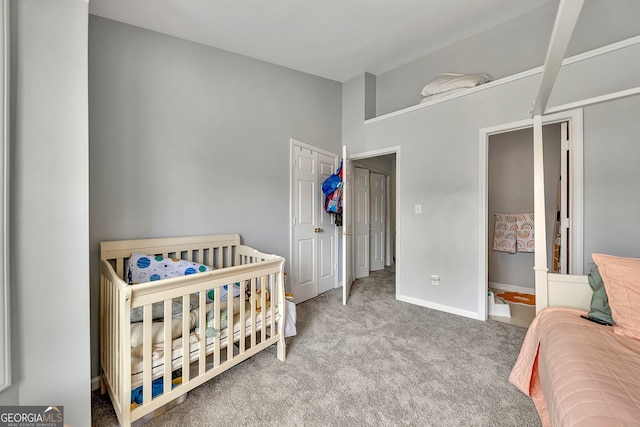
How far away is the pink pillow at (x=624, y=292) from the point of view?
1.19 meters

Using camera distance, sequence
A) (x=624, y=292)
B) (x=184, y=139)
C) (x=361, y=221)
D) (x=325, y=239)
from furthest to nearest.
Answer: (x=361, y=221), (x=325, y=239), (x=184, y=139), (x=624, y=292)

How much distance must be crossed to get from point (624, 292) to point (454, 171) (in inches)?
67.6

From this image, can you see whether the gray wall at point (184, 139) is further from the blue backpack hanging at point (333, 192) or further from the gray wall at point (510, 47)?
the gray wall at point (510, 47)

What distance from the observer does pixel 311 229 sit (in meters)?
3.21

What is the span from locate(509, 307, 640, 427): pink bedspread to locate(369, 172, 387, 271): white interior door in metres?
3.24

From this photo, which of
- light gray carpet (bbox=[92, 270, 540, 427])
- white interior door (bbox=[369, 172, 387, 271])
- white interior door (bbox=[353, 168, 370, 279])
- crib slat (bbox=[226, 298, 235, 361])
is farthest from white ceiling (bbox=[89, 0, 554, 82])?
light gray carpet (bbox=[92, 270, 540, 427])

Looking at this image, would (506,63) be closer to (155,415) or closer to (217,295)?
(217,295)

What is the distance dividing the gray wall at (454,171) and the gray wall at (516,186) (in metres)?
0.92

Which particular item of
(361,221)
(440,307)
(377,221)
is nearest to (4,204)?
(440,307)

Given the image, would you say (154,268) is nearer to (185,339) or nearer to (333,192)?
(185,339)

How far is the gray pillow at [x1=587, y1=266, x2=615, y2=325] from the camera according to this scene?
129cm

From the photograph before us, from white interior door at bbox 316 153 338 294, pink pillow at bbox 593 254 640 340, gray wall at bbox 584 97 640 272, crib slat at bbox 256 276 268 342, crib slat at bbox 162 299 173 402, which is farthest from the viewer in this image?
white interior door at bbox 316 153 338 294

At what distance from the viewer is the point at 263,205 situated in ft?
8.80

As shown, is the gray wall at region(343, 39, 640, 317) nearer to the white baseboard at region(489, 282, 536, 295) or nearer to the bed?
the bed
